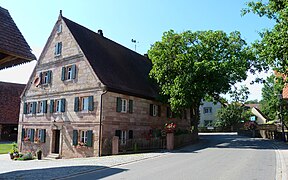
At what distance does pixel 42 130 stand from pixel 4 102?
21.8m

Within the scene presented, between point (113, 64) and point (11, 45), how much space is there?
16.2 metres

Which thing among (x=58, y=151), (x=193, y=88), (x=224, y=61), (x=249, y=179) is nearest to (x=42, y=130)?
(x=58, y=151)

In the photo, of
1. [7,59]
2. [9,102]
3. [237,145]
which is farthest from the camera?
[9,102]

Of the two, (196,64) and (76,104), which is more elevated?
(196,64)

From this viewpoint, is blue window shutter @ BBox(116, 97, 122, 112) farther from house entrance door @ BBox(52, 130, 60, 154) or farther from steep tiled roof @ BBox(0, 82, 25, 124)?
steep tiled roof @ BBox(0, 82, 25, 124)

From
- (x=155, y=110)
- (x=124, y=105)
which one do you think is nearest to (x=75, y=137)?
(x=124, y=105)

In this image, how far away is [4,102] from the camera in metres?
43.7

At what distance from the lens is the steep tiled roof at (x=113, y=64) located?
2317 centimetres

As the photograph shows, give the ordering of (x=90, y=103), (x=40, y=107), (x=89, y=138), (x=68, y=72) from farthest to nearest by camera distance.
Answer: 1. (x=40, y=107)
2. (x=68, y=72)
3. (x=90, y=103)
4. (x=89, y=138)

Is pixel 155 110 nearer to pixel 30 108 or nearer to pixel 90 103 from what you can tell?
pixel 90 103

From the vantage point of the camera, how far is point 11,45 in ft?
32.6

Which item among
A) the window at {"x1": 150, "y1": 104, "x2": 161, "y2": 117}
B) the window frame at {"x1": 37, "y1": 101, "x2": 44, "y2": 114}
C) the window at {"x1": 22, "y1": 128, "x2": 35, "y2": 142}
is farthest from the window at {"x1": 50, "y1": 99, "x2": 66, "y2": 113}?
the window at {"x1": 150, "y1": 104, "x2": 161, "y2": 117}

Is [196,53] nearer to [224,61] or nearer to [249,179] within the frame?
[224,61]

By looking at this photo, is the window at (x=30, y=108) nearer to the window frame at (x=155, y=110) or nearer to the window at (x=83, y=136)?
the window at (x=83, y=136)
